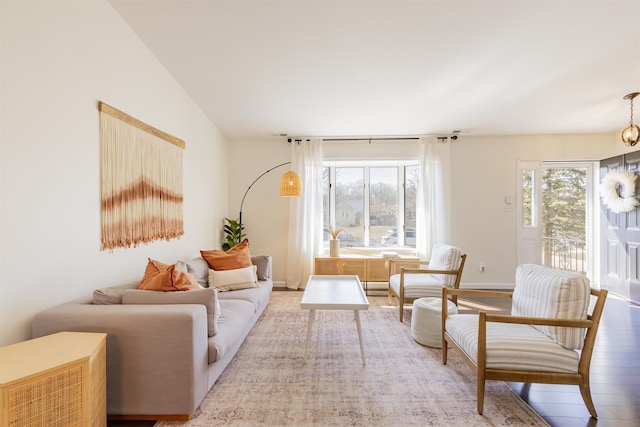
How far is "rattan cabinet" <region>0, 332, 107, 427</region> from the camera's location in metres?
1.20

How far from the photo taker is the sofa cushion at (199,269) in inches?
124

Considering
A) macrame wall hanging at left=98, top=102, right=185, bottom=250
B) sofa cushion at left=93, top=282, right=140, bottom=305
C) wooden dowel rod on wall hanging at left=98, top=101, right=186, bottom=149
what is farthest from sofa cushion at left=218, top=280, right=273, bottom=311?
wooden dowel rod on wall hanging at left=98, top=101, right=186, bottom=149

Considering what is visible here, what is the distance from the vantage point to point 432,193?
5.15 metres

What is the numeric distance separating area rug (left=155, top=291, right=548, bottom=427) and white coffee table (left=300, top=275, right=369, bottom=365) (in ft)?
0.74

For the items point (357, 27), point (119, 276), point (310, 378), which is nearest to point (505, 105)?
point (357, 27)

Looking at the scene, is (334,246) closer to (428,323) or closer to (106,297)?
(428,323)

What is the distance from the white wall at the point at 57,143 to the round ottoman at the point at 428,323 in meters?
2.64

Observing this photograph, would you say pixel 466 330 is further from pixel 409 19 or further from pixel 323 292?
pixel 409 19

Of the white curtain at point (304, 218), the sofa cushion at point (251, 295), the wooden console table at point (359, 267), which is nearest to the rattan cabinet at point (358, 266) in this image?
the wooden console table at point (359, 267)

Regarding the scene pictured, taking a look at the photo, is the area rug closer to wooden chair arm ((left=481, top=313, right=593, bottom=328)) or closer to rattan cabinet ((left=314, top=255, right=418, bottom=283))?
wooden chair arm ((left=481, top=313, right=593, bottom=328))

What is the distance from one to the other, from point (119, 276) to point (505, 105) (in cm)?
466

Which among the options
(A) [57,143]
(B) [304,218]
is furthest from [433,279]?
(A) [57,143]

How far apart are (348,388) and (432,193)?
376 cm

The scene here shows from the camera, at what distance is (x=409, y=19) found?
7.80ft
